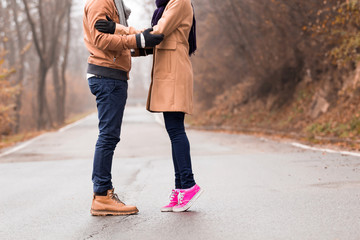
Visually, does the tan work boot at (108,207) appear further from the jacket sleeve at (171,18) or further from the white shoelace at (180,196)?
the jacket sleeve at (171,18)

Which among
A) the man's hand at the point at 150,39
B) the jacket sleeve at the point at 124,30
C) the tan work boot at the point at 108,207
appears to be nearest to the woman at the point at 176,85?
the man's hand at the point at 150,39

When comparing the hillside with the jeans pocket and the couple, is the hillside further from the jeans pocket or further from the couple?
the jeans pocket

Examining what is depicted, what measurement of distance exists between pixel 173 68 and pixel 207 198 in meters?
1.51

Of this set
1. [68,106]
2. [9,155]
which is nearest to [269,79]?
[9,155]

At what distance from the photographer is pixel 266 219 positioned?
4340 millimetres

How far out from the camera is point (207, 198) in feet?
17.9

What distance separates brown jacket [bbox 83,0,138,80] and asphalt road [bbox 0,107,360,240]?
134 centimetres

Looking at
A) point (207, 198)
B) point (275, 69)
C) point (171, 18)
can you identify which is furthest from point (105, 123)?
point (275, 69)

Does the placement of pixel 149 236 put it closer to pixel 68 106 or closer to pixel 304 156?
pixel 304 156

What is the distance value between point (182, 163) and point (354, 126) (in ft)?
28.5

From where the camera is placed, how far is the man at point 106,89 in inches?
183

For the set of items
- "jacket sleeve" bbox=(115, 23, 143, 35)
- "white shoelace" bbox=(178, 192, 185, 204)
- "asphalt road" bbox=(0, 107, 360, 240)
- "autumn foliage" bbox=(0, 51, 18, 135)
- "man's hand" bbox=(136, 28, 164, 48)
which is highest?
"jacket sleeve" bbox=(115, 23, 143, 35)

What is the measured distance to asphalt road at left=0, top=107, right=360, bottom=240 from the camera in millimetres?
4059

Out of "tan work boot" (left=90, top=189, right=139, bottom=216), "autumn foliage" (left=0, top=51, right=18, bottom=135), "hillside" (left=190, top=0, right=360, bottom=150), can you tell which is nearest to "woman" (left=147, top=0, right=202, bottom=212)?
"tan work boot" (left=90, top=189, right=139, bottom=216)
